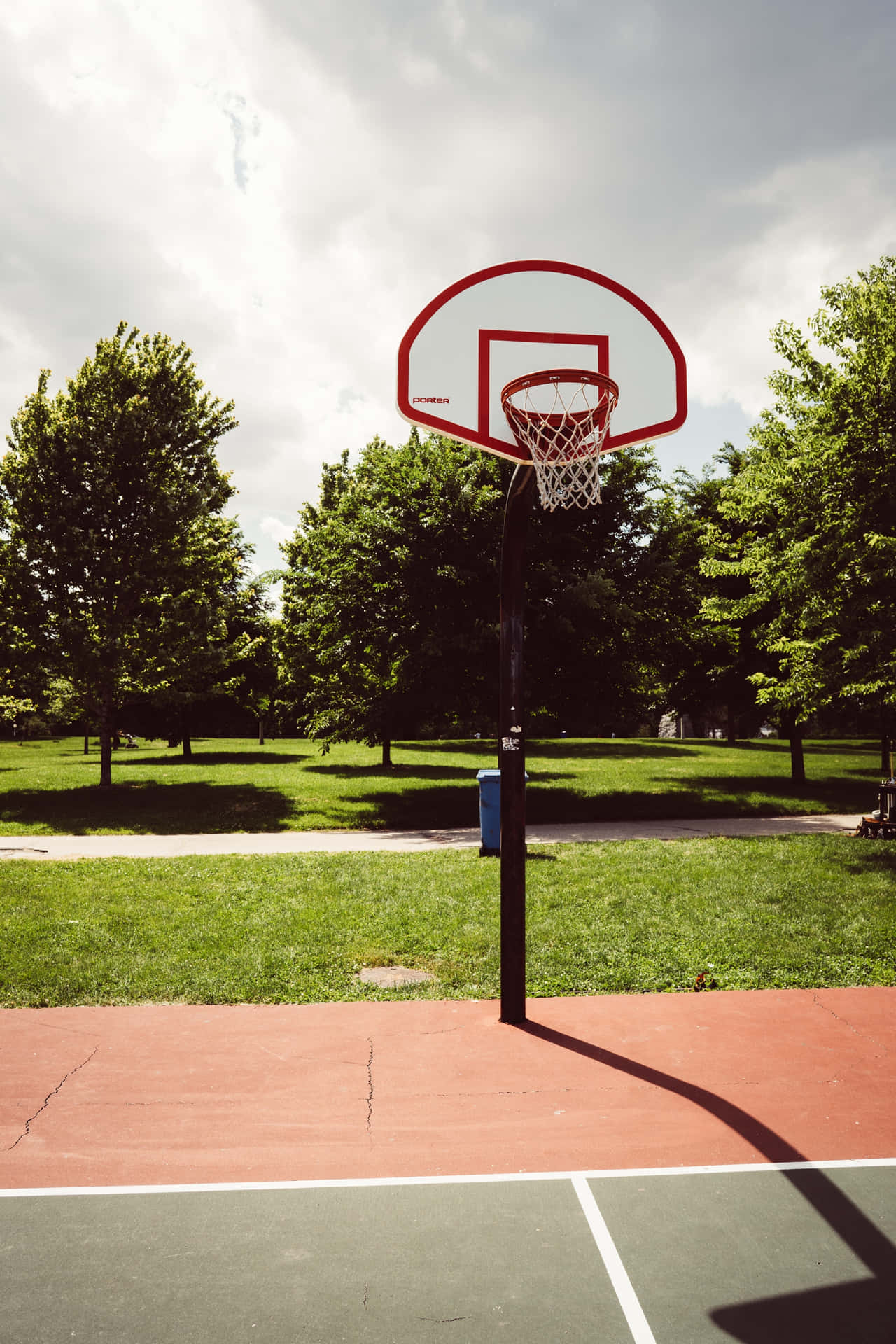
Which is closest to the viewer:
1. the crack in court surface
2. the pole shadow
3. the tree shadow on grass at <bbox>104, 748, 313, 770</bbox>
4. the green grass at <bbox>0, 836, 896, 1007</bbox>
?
the pole shadow

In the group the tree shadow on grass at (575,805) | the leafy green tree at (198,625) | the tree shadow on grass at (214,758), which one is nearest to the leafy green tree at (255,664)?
the tree shadow on grass at (214,758)

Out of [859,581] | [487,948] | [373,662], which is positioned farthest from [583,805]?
[487,948]

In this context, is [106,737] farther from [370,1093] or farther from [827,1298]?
[827,1298]

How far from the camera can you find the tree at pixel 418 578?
1808cm

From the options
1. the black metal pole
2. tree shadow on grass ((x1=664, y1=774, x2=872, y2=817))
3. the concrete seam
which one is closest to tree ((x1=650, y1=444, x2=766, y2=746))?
tree shadow on grass ((x1=664, y1=774, x2=872, y2=817))

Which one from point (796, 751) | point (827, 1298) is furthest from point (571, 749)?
point (827, 1298)

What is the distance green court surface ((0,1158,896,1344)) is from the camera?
3646mm

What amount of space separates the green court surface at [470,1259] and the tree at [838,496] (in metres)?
11.7

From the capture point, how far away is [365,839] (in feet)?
50.7

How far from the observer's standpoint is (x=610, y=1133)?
17.4ft

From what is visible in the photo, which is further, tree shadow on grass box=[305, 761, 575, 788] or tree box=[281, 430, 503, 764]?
tree shadow on grass box=[305, 761, 575, 788]

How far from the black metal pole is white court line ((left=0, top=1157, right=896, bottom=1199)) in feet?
7.19

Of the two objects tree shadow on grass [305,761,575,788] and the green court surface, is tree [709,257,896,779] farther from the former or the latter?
the green court surface

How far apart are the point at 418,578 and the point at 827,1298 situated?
1539 centimetres
